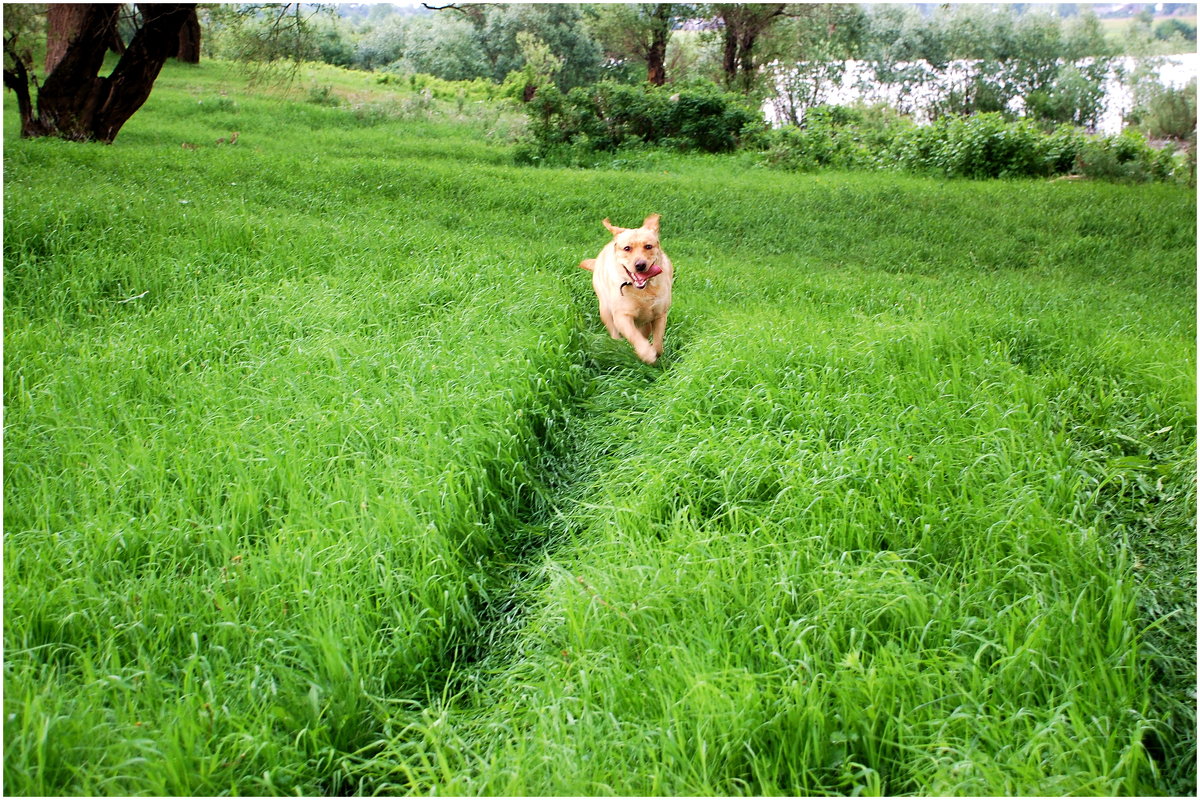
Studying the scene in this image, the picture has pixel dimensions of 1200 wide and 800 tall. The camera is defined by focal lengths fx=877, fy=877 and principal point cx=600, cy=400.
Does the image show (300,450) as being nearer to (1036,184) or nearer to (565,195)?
(565,195)

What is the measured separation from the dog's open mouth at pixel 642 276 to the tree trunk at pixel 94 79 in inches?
424

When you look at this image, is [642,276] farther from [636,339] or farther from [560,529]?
[560,529]

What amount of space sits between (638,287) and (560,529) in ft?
7.58

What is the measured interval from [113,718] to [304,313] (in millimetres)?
3900

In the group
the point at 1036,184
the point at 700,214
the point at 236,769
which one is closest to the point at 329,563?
the point at 236,769

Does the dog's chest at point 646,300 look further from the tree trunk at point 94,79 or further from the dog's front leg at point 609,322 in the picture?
the tree trunk at point 94,79

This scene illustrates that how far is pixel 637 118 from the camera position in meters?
17.6

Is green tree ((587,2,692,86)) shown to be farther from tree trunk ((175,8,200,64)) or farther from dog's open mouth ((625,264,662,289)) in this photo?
dog's open mouth ((625,264,662,289))

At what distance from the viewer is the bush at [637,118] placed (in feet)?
55.1

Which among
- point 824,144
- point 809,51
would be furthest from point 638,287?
point 809,51

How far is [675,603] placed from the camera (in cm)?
328

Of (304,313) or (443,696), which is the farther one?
(304,313)

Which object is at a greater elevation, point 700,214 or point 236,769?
point 700,214

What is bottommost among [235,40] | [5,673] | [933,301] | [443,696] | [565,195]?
[443,696]
